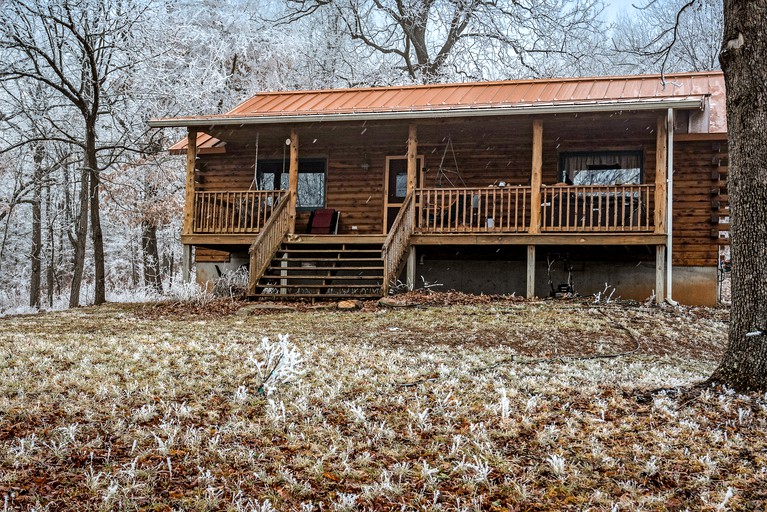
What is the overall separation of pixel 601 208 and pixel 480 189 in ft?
8.06

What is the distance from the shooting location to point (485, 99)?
16.7 metres

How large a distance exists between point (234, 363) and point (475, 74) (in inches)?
897

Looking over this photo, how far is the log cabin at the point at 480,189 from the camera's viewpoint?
13484 mm

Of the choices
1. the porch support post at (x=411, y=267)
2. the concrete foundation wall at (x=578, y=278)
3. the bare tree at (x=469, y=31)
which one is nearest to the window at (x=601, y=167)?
the concrete foundation wall at (x=578, y=278)

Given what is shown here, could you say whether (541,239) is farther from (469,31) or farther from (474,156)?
(469,31)

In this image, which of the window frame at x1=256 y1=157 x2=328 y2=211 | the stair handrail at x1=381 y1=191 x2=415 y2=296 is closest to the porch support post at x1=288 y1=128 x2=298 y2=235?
the window frame at x1=256 y1=157 x2=328 y2=211

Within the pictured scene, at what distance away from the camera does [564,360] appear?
7289 millimetres

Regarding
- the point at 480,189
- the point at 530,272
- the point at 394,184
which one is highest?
the point at 394,184

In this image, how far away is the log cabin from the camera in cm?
1348

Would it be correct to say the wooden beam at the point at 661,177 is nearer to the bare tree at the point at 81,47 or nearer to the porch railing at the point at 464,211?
the porch railing at the point at 464,211

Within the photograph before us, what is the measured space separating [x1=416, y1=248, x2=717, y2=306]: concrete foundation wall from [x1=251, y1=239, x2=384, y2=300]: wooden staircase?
4.90 ft

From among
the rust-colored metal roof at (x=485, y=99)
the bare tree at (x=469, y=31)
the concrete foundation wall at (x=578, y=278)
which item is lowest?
the concrete foundation wall at (x=578, y=278)

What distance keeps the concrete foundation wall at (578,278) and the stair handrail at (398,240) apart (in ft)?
4.39

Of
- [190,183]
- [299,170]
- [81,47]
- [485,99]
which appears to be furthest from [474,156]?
[81,47]
